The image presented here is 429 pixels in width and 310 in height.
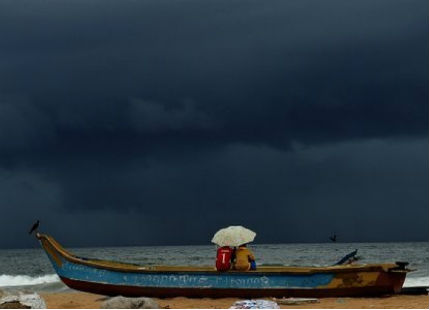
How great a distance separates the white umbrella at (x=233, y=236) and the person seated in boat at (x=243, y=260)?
0.68 ft

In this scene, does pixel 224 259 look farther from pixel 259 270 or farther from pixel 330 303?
pixel 330 303

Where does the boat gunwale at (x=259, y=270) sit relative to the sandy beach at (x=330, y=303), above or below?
above

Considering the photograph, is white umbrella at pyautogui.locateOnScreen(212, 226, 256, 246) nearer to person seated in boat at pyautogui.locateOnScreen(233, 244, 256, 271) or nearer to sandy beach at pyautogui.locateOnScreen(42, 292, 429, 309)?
person seated in boat at pyautogui.locateOnScreen(233, 244, 256, 271)

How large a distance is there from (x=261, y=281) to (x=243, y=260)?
0.68 meters

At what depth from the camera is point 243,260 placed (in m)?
16.1

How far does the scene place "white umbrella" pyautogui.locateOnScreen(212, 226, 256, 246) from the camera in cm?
1603

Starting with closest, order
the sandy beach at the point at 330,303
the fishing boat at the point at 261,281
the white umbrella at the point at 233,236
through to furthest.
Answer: the sandy beach at the point at 330,303 < the fishing boat at the point at 261,281 < the white umbrella at the point at 233,236

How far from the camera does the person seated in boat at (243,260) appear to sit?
16.0 metres

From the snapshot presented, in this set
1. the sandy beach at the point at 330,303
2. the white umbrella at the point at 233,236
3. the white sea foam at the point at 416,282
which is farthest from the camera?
the white sea foam at the point at 416,282

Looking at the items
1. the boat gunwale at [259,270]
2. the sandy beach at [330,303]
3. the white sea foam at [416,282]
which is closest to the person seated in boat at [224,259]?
the boat gunwale at [259,270]

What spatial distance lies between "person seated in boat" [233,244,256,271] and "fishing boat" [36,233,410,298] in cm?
22

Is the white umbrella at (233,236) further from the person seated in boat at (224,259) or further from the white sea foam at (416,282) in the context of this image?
the white sea foam at (416,282)

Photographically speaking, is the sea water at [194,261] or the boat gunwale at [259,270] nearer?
the boat gunwale at [259,270]

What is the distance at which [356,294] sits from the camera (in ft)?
53.3
